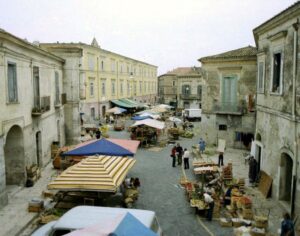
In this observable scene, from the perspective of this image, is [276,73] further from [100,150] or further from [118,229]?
[118,229]

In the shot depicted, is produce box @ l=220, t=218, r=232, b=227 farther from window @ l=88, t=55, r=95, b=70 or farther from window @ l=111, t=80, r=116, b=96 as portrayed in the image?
window @ l=111, t=80, r=116, b=96

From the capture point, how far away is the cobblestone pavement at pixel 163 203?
37.6 ft

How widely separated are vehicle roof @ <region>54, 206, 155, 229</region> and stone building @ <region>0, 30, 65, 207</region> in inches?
205

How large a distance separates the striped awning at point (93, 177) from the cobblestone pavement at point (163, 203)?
5.55 ft

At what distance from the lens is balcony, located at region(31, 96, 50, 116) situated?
56.5 ft

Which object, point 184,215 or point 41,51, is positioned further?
point 41,51

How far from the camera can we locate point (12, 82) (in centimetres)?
1462

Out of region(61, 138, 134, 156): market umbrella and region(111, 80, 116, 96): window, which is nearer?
region(61, 138, 134, 156): market umbrella

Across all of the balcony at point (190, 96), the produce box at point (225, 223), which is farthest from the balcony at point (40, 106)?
the balcony at point (190, 96)

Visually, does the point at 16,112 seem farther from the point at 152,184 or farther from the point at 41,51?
the point at 152,184

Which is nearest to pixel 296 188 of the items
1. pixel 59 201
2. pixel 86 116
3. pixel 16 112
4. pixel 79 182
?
pixel 79 182

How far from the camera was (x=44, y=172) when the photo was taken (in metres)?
18.5

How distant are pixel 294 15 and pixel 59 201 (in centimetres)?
1126

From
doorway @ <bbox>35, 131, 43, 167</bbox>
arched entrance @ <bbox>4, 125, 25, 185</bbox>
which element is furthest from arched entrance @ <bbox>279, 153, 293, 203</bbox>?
doorway @ <bbox>35, 131, 43, 167</bbox>
